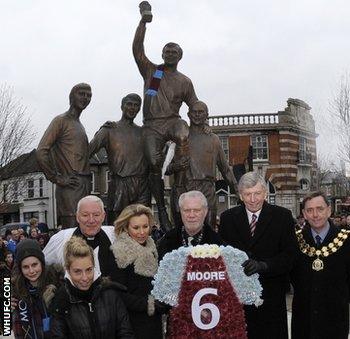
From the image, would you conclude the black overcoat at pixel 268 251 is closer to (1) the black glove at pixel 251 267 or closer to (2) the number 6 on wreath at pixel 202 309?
(1) the black glove at pixel 251 267

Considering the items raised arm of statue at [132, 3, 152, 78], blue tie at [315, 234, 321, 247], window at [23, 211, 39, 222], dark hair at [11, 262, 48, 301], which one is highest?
window at [23, 211, 39, 222]

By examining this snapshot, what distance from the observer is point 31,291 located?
4930 millimetres

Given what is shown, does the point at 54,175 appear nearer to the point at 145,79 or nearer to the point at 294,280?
the point at 145,79

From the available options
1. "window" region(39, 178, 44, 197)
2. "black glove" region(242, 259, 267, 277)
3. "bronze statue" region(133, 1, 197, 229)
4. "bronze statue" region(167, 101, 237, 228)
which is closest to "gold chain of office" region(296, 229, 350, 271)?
"black glove" region(242, 259, 267, 277)

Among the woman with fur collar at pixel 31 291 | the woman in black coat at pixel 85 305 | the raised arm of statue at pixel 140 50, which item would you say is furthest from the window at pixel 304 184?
the woman in black coat at pixel 85 305

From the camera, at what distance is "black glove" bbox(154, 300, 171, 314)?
496 centimetres

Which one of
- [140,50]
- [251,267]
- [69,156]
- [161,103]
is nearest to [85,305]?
[251,267]

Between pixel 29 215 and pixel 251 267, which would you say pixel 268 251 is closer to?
pixel 251 267

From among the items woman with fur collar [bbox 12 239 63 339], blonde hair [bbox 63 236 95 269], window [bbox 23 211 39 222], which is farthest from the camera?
window [bbox 23 211 39 222]

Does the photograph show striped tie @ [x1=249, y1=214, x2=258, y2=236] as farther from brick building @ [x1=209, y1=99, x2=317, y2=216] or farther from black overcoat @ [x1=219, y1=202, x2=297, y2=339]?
brick building @ [x1=209, y1=99, x2=317, y2=216]

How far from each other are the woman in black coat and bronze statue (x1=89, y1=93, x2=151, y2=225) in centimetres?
382

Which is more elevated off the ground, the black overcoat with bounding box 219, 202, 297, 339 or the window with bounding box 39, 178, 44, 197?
A: the window with bounding box 39, 178, 44, 197

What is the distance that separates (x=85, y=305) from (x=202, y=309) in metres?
1.02

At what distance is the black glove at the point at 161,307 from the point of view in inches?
195
